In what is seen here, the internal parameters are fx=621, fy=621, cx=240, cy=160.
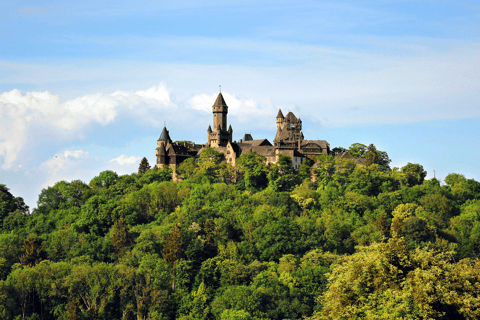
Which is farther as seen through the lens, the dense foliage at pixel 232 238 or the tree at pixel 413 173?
the tree at pixel 413 173

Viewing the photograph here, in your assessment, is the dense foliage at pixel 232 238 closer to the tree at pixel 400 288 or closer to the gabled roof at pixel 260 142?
the tree at pixel 400 288

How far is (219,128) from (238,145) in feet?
21.7

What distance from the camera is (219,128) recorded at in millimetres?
114438

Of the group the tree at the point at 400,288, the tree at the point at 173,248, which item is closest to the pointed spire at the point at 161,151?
the tree at the point at 173,248

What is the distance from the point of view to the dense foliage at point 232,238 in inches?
2694

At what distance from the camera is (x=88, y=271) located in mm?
73188

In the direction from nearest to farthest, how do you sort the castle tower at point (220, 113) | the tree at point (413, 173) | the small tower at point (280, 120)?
the tree at point (413, 173) < the small tower at point (280, 120) < the castle tower at point (220, 113)

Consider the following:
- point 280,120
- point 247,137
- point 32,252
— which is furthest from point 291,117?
point 32,252

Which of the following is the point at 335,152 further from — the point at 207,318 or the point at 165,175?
the point at 207,318

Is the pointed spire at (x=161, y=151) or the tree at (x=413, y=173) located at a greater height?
the pointed spire at (x=161, y=151)


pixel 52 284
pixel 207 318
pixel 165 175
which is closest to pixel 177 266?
pixel 207 318

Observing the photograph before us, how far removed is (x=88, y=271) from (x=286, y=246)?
25.7 meters

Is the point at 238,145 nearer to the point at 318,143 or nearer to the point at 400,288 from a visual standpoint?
the point at 318,143

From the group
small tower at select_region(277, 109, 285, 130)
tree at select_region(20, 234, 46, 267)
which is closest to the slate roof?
small tower at select_region(277, 109, 285, 130)
